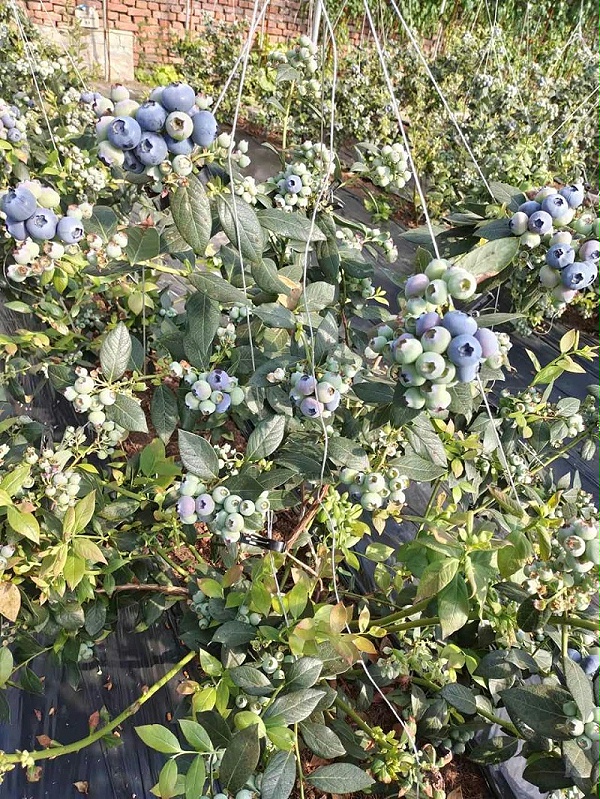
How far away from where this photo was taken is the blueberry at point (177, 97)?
2.10ft

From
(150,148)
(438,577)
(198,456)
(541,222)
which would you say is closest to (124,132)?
(150,148)

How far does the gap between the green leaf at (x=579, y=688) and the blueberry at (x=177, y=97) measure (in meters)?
0.87

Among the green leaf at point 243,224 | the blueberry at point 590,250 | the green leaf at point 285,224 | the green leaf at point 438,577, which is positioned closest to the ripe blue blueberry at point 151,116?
the green leaf at point 243,224

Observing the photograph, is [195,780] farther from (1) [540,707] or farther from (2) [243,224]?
(2) [243,224]

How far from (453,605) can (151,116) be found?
738mm

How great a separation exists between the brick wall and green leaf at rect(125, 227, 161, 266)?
7.56m

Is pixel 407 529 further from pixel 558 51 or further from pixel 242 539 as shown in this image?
pixel 558 51

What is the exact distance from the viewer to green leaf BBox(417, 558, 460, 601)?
2.46 ft

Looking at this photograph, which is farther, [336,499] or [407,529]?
[407,529]

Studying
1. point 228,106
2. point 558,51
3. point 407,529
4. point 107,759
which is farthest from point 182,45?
point 107,759

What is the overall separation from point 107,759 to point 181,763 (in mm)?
510

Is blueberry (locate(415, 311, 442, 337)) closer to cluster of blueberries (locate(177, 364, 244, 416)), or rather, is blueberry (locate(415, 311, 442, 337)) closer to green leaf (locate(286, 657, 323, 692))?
cluster of blueberries (locate(177, 364, 244, 416))

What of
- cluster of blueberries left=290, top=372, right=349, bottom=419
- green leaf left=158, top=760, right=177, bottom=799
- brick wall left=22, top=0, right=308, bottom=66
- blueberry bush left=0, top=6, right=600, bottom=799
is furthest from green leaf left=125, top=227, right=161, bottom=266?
brick wall left=22, top=0, right=308, bottom=66

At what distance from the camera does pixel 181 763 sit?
901 mm
